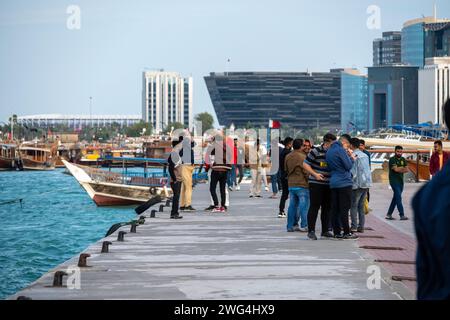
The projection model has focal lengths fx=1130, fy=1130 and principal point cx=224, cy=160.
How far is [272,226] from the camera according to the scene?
2141 cm

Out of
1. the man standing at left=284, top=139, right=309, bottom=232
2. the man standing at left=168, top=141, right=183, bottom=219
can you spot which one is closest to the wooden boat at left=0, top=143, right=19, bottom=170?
the man standing at left=168, top=141, right=183, bottom=219

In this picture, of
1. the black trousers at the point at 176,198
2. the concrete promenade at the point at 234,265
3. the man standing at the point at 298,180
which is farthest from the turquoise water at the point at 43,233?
the man standing at the point at 298,180

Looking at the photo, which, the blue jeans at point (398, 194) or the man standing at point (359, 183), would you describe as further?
the blue jeans at point (398, 194)

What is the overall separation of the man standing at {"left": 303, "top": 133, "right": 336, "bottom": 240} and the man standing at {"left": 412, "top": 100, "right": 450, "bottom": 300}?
13.4 metres

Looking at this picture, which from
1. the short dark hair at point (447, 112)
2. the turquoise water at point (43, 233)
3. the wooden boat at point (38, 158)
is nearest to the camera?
the short dark hair at point (447, 112)

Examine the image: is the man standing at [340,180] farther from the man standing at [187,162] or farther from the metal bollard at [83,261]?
the man standing at [187,162]

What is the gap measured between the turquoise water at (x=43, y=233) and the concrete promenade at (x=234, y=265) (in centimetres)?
399

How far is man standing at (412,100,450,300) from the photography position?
441 cm

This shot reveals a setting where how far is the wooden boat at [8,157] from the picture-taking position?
492 ft

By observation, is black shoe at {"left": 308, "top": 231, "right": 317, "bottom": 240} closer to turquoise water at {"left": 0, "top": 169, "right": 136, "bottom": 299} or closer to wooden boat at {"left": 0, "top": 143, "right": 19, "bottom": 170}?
turquoise water at {"left": 0, "top": 169, "right": 136, "bottom": 299}

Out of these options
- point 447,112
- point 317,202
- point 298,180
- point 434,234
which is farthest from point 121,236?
point 434,234

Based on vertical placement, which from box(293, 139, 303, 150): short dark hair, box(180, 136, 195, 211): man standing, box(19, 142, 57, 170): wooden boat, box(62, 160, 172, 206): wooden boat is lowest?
box(19, 142, 57, 170): wooden boat

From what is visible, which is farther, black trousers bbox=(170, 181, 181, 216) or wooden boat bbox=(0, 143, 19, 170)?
wooden boat bbox=(0, 143, 19, 170)

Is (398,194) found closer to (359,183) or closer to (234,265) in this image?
(359,183)
